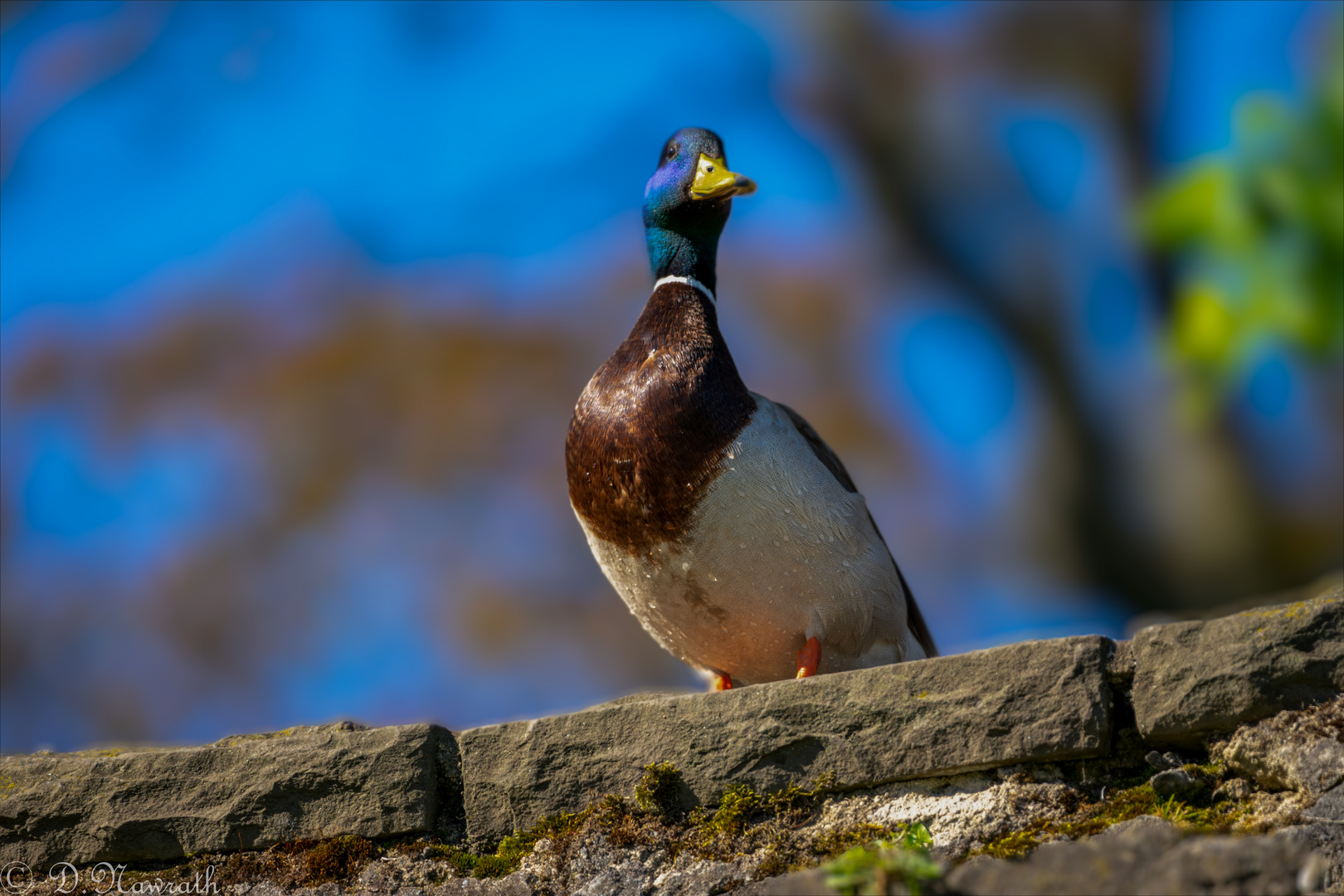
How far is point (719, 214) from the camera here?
149 inches

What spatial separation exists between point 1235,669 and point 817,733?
772 mm

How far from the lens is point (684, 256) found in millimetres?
3764

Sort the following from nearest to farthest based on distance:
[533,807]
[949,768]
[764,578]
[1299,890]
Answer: [1299,890] → [949,768] → [533,807] → [764,578]

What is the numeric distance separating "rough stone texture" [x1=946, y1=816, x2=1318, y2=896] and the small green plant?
0.06 meters

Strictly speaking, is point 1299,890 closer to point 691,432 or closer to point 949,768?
point 949,768

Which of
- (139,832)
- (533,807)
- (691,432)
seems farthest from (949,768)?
(139,832)

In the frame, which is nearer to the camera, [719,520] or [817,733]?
[817,733]

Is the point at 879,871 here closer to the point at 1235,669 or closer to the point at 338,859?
the point at 1235,669

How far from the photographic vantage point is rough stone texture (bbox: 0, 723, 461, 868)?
2705 mm

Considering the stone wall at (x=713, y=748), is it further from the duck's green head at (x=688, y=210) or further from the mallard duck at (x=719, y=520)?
the duck's green head at (x=688, y=210)

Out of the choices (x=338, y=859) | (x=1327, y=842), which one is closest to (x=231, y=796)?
(x=338, y=859)

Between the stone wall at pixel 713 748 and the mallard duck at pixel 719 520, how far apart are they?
55cm

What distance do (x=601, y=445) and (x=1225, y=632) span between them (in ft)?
5.07

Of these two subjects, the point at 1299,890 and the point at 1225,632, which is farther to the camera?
the point at 1225,632
